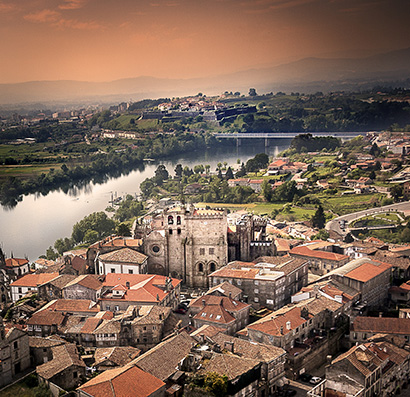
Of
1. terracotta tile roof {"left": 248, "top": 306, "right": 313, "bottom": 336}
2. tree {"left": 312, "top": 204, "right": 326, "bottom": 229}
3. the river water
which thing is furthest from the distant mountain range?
terracotta tile roof {"left": 248, "top": 306, "right": 313, "bottom": 336}

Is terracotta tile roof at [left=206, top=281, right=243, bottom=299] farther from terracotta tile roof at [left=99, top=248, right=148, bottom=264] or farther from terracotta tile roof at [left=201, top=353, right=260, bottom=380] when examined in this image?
terracotta tile roof at [left=201, top=353, right=260, bottom=380]

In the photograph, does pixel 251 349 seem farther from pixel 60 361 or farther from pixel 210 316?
pixel 60 361

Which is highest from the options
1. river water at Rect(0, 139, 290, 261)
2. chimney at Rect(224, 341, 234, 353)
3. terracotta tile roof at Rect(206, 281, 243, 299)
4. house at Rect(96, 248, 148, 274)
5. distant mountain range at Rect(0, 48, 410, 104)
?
distant mountain range at Rect(0, 48, 410, 104)

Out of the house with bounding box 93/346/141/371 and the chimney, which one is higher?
the chimney

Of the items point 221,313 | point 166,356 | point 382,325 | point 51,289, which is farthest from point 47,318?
point 382,325

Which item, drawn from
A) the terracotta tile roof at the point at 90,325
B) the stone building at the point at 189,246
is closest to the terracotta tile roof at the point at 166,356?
the terracotta tile roof at the point at 90,325

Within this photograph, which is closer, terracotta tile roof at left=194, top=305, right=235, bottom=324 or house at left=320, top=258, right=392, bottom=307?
terracotta tile roof at left=194, top=305, right=235, bottom=324
